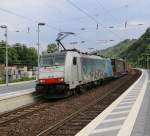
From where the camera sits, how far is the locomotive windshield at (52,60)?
26797 millimetres

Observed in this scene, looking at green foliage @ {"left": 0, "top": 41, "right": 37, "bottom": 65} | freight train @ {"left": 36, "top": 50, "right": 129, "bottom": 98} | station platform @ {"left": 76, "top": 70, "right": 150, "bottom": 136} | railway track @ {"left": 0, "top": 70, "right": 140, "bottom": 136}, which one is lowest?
railway track @ {"left": 0, "top": 70, "right": 140, "bottom": 136}

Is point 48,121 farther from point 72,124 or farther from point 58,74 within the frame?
point 58,74

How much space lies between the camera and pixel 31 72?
83688 mm

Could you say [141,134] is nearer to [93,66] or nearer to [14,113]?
[14,113]

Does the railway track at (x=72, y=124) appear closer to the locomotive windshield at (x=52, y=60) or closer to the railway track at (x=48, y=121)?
the railway track at (x=48, y=121)

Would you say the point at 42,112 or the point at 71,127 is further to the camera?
the point at 42,112

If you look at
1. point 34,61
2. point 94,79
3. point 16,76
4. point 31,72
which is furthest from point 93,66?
point 34,61

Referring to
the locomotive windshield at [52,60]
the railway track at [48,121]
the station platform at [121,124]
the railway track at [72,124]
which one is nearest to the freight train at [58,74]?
the locomotive windshield at [52,60]

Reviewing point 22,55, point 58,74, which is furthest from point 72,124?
point 22,55

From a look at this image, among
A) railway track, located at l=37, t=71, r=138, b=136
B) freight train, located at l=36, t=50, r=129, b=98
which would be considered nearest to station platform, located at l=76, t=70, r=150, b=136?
railway track, located at l=37, t=71, r=138, b=136

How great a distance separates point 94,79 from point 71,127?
883 inches

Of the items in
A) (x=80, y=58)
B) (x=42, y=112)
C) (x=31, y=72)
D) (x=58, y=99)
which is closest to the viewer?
(x=42, y=112)

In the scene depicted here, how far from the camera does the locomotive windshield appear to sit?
26797 mm

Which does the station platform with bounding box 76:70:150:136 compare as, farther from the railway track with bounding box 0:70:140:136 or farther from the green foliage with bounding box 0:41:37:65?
the green foliage with bounding box 0:41:37:65
